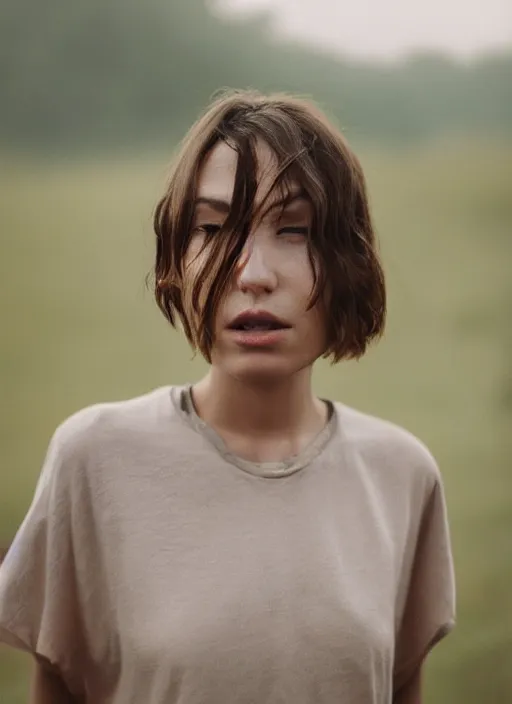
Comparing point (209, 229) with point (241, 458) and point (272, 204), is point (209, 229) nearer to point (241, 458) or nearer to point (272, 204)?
point (272, 204)

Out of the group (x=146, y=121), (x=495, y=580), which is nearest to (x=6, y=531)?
(x=146, y=121)

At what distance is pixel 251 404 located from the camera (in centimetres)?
89

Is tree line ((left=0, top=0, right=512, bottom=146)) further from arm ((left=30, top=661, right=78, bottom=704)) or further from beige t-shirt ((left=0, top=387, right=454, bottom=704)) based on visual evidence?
arm ((left=30, top=661, right=78, bottom=704))

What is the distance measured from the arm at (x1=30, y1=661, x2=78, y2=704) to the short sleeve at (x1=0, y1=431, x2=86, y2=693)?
0.09 ft

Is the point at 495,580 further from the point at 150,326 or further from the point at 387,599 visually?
the point at 150,326

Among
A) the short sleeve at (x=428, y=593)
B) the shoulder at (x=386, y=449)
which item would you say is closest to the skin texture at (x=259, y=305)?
the shoulder at (x=386, y=449)

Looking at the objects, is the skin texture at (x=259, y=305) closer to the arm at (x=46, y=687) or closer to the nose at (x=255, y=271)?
the nose at (x=255, y=271)

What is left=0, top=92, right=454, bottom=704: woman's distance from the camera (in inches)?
31.9

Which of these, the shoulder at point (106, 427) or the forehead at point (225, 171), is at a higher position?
the forehead at point (225, 171)

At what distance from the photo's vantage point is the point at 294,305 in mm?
830

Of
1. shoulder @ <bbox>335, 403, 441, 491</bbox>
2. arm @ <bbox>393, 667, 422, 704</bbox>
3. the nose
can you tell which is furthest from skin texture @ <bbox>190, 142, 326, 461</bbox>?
arm @ <bbox>393, 667, 422, 704</bbox>

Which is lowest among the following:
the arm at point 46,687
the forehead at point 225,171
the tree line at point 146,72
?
the arm at point 46,687

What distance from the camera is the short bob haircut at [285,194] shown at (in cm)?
82

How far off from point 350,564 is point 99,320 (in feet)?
1.54
